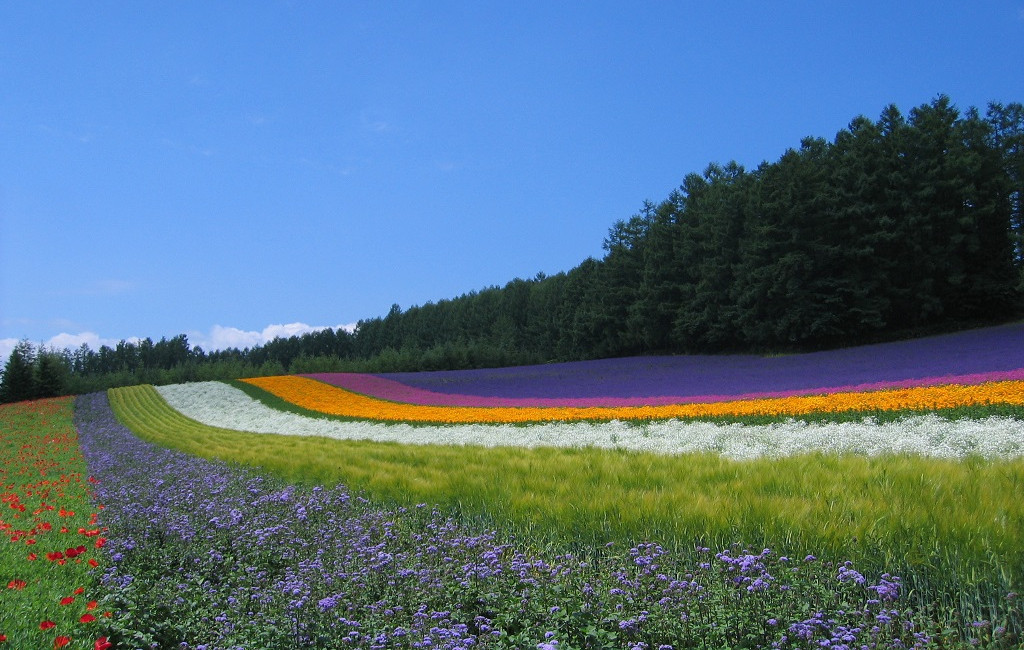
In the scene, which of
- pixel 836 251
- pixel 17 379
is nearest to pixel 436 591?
pixel 836 251

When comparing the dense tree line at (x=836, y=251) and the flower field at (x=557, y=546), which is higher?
the dense tree line at (x=836, y=251)

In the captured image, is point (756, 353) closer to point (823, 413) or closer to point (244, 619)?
point (823, 413)

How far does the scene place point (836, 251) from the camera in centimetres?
3431

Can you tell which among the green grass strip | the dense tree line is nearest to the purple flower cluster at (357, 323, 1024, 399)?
the dense tree line

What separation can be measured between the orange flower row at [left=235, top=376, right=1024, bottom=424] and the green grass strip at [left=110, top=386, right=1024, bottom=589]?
7.50 m

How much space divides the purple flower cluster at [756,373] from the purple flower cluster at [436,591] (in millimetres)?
15330

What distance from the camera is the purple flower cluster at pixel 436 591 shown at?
129 inches

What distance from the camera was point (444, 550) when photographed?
4.91 meters

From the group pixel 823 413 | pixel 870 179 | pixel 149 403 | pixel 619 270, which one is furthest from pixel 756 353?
pixel 149 403

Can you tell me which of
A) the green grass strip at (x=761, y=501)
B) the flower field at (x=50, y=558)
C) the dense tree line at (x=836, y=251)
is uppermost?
the dense tree line at (x=836, y=251)

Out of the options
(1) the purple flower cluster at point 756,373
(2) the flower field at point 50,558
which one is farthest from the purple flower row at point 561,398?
(2) the flower field at point 50,558

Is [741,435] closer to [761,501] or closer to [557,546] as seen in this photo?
[761,501]

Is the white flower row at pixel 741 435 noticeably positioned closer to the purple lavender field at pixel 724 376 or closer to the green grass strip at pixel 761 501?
the green grass strip at pixel 761 501

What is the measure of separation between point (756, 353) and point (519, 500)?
34138 mm
